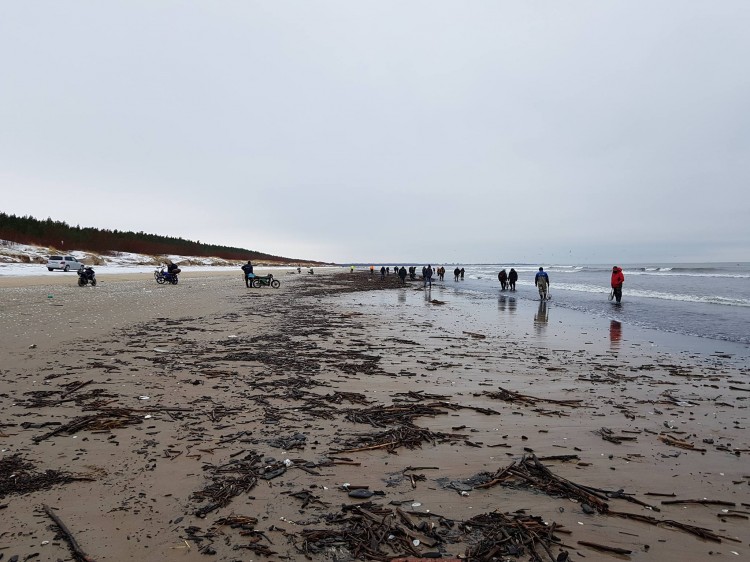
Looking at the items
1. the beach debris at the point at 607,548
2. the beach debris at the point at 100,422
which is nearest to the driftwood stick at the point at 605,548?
the beach debris at the point at 607,548

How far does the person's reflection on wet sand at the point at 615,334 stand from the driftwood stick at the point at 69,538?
1083 centimetres

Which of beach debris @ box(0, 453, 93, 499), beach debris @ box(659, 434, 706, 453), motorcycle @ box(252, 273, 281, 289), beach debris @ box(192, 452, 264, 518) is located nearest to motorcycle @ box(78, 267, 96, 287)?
motorcycle @ box(252, 273, 281, 289)

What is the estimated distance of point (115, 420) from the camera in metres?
4.59

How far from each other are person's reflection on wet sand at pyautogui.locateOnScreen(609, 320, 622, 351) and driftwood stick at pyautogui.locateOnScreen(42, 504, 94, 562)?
1083 centimetres

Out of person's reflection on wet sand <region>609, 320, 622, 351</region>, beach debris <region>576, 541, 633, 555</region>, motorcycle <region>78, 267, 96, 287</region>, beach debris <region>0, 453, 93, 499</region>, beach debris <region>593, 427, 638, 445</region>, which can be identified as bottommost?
person's reflection on wet sand <region>609, 320, 622, 351</region>

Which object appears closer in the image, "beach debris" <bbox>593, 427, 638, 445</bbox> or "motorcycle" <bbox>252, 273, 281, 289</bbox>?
"beach debris" <bbox>593, 427, 638, 445</bbox>

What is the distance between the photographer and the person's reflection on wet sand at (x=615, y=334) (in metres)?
10.5

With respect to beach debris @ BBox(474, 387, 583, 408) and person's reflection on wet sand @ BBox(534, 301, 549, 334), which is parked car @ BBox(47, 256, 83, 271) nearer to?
person's reflection on wet sand @ BBox(534, 301, 549, 334)

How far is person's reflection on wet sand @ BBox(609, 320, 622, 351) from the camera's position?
34.4 feet

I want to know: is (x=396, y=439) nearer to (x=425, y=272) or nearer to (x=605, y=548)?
(x=605, y=548)

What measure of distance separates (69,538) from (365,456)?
2359 mm

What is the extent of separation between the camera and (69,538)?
263 centimetres

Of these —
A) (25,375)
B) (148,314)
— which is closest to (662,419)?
(25,375)

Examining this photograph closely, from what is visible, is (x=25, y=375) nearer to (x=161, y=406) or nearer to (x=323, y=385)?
(x=161, y=406)
